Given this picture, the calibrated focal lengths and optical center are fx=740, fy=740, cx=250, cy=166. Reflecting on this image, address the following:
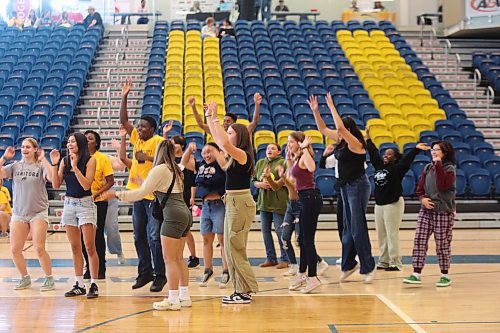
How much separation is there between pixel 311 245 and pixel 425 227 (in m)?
1.30

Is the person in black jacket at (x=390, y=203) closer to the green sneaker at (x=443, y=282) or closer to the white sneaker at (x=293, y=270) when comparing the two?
the green sneaker at (x=443, y=282)

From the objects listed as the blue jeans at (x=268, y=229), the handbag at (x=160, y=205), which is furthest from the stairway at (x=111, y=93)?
the handbag at (x=160, y=205)

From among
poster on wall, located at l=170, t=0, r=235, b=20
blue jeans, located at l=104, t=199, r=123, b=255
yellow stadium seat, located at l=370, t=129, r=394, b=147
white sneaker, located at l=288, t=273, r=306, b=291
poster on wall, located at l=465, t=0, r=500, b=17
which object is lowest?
white sneaker, located at l=288, t=273, r=306, b=291

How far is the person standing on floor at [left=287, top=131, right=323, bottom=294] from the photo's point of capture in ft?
24.1

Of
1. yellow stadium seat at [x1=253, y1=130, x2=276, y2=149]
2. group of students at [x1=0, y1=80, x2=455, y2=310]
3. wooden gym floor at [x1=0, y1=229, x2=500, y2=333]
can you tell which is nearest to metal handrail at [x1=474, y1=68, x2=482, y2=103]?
yellow stadium seat at [x1=253, y1=130, x2=276, y2=149]

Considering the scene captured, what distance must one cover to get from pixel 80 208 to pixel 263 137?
7.58 metres

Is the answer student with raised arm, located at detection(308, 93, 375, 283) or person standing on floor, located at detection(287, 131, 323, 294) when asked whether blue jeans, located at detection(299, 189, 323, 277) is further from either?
student with raised arm, located at detection(308, 93, 375, 283)

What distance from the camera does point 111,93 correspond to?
58.6 ft

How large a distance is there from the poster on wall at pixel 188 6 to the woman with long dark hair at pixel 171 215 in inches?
705

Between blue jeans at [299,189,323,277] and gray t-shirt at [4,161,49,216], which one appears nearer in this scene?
blue jeans at [299,189,323,277]

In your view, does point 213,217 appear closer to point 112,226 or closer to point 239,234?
point 239,234

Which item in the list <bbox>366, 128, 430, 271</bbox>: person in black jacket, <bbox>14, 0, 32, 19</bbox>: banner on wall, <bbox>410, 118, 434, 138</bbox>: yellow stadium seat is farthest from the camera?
<bbox>14, 0, 32, 19</bbox>: banner on wall

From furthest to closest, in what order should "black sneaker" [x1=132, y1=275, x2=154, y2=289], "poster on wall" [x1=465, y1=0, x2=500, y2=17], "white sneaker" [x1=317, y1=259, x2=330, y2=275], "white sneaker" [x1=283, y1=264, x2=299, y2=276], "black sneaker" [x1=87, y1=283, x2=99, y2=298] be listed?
"poster on wall" [x1=465, y1=0, x2=500, y2=17], "white sneaker" [x1=317, y1=259, x2=330, y2=275], "white sneaker" [x1=283, y1=264, x2=299, y2=276], "black sneaker" [x1=132, y1=275, x2=154, y2=289], "black sneaker" [x1=87, y1=283, x2=99, y2=298]

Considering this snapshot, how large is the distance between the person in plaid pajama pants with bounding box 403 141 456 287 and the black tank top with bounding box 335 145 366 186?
74 cm
